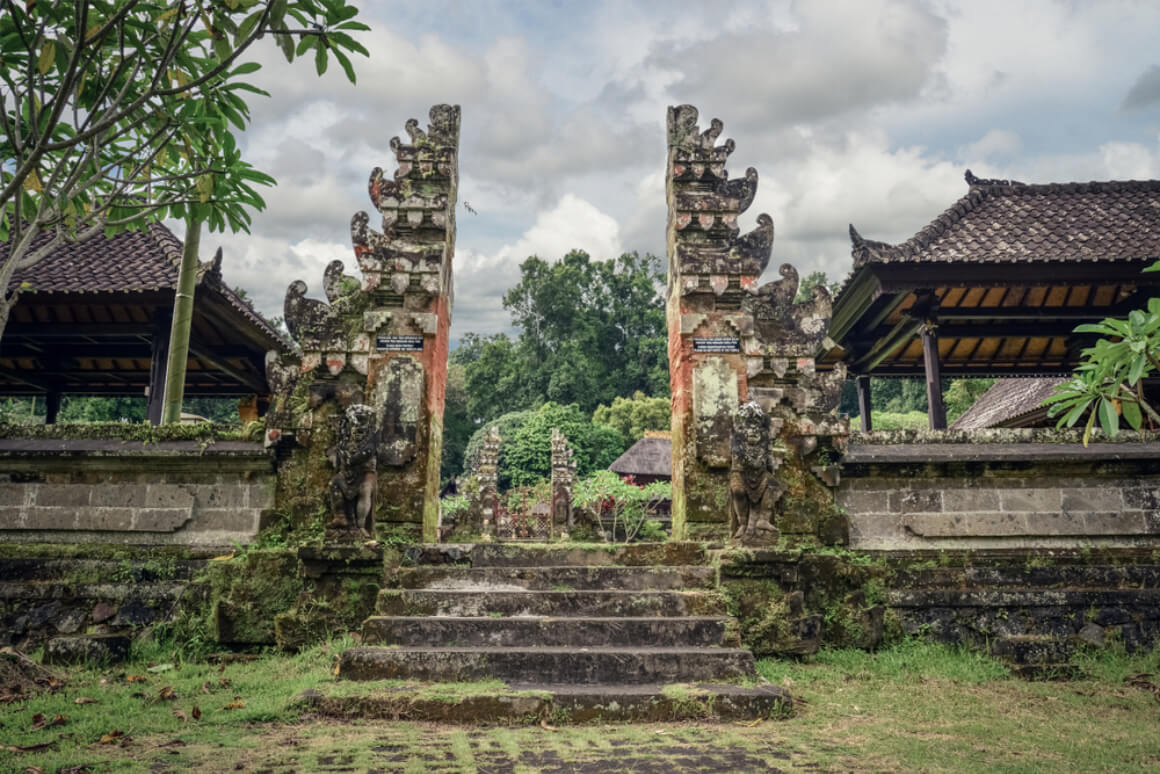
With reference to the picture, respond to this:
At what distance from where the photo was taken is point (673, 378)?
6879mm

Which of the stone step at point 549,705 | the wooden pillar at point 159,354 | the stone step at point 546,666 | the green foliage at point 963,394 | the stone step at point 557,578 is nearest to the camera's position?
the stone step at point 549,705

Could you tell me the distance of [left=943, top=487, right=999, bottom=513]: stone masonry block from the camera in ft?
19.7

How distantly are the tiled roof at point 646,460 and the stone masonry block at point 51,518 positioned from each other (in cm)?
2186

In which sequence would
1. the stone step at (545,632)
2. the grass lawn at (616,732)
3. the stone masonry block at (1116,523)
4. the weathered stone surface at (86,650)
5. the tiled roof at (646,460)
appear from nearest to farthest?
the grass lawn at (616,732), the stone step at (545,632), the weathered stone surface at (86,650), the stone masonry block at (1116,523), the tiled roof at (646,460)

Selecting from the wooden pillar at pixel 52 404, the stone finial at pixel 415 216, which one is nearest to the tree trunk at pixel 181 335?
the stone finial at pixel 415 216

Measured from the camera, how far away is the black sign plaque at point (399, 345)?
254 inches

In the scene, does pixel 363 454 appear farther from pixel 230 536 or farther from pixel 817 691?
pixel 817 691

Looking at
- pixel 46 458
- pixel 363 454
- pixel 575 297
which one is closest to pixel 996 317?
pixel 363 454

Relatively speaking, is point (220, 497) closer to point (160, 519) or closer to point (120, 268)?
point (160, 519)

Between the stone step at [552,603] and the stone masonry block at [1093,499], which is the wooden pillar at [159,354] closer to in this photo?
the stone step at [552,603]

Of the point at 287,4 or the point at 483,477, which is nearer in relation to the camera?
the point at 287,4

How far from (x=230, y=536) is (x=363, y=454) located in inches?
61.1

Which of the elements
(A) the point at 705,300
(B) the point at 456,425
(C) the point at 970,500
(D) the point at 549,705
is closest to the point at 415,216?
(A) the point at 705,300

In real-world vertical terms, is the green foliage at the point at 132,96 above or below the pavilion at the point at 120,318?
below
